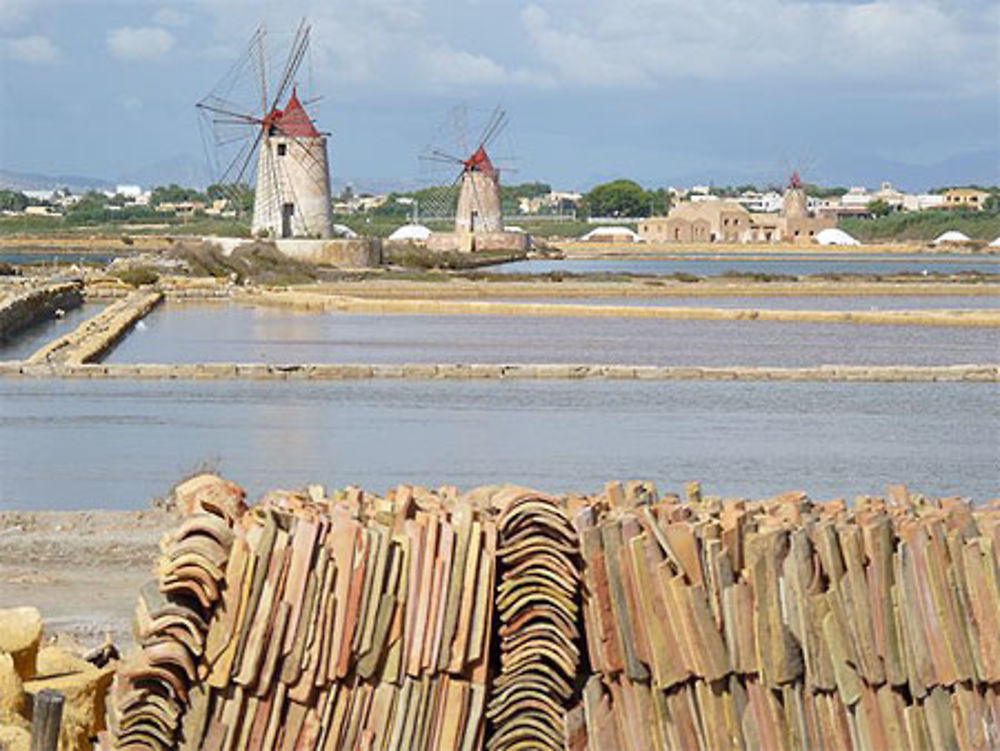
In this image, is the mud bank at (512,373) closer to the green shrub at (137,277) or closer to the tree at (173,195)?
the green shrub at (137,277)

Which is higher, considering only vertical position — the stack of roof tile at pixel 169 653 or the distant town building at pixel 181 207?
the stack of roof tile at pixel 169 653

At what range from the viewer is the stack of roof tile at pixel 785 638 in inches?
167

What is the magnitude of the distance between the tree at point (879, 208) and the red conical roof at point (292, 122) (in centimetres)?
7220

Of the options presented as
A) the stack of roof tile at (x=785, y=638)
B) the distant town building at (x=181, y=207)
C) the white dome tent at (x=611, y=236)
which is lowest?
the distant town building at (x=181, y=207)

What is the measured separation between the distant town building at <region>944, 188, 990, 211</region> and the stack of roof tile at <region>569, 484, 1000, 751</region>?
347ft

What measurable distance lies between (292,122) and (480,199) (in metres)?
17.1

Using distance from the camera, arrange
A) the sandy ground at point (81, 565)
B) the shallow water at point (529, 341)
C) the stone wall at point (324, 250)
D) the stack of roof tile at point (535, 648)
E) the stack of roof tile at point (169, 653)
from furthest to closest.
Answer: the stone wall at point (324, 250), the shallow water at point (529, 341), the sandy ground at point (81, 565), the stack of roof tile at point (535, 648), the stack of roof tile at point (169, 653)

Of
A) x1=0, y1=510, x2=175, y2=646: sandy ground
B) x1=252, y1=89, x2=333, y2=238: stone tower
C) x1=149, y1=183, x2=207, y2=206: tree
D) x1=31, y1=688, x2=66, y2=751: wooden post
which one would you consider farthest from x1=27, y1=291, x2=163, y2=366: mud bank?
x1=149, y1=183, x2=207, y2=206: tree

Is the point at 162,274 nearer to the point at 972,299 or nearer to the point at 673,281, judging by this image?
the point at 673,281

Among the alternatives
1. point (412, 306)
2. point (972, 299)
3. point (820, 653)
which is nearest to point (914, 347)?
point (412, 306)

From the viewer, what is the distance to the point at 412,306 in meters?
28.0

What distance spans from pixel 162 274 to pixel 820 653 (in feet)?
105

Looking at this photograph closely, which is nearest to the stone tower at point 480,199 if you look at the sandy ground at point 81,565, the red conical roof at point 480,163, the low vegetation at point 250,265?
the red conical roof at point 480,163

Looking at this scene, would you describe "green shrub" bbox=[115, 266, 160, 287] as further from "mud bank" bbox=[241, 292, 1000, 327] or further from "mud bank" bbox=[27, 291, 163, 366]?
"mud bank" bbox=[27, 291, 163, 366]
